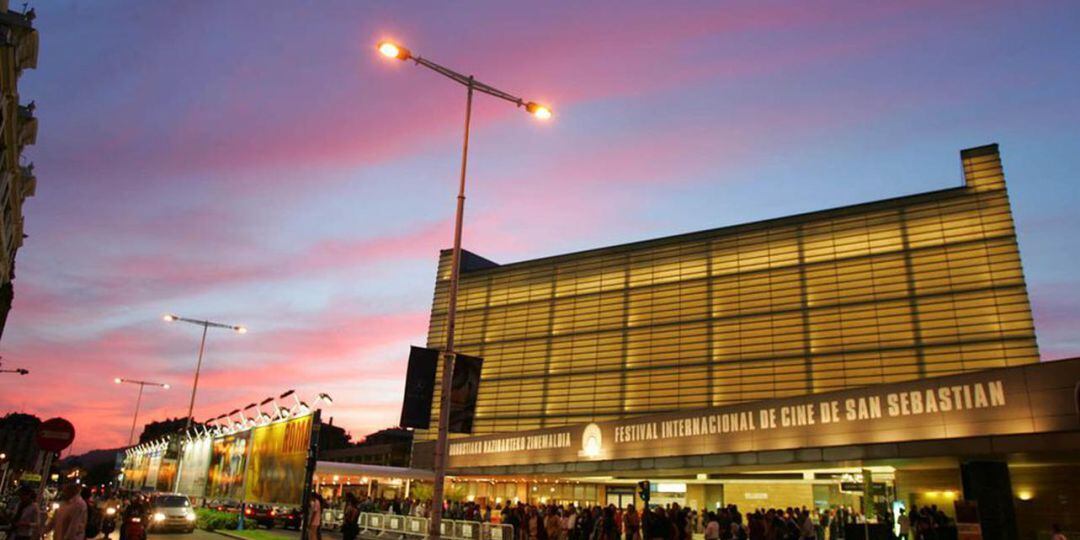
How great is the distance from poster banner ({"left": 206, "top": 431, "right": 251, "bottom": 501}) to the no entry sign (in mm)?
33942

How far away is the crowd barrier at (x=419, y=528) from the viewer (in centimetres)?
2847

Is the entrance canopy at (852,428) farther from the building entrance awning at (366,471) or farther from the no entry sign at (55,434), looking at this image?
the no entry sign at (55,434)

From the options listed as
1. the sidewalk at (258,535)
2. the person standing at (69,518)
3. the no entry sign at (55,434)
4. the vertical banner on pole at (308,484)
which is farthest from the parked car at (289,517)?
the person standing at (69,518)

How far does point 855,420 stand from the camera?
29.4 m

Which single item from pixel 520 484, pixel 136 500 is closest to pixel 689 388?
pixel 520 484

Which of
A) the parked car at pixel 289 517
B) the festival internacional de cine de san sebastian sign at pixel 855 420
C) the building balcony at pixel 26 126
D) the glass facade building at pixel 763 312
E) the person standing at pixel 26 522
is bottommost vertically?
the parked car at pixel 289 517

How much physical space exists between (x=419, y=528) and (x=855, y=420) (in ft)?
64.8

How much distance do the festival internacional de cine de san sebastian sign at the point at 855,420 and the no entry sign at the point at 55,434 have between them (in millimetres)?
17441

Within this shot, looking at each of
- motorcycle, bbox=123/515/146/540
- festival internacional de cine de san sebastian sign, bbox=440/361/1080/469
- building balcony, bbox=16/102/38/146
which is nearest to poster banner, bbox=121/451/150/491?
building balcony, bbox=16/102/38/146

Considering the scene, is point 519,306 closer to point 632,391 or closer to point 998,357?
point 632,391

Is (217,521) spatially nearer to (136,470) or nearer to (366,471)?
(366,471)

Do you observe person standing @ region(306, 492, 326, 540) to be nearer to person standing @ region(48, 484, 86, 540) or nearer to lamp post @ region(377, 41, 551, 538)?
lamp post @ region(377, 41, 551, 538)

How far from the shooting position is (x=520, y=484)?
188 ft

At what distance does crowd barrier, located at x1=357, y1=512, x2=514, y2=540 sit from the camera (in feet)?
93.4
